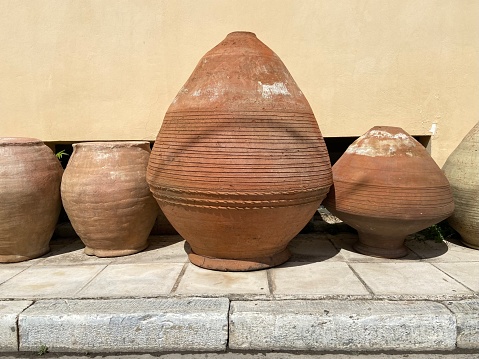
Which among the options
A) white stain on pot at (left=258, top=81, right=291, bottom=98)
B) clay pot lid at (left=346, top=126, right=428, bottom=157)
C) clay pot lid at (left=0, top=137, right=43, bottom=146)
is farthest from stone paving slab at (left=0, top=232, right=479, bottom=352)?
white stain on pot at (left=258, top=81, right=291, bottom=98)

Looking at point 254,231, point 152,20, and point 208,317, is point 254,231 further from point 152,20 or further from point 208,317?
point 152,20

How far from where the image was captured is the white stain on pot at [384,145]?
322 cm

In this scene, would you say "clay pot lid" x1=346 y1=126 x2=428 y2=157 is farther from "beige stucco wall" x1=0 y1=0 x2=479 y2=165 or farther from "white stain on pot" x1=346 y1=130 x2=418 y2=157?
"beige stucco wall" x1=0 y1=0 x2=479 y2=165

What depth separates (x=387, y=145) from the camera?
325 cm

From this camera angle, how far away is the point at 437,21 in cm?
409

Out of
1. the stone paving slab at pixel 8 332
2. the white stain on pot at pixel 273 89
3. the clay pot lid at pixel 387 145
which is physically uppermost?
the white stain on pot at pixel 273 89

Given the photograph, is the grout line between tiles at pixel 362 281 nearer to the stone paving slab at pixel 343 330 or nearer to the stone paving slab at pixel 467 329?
the stone paving slab at pixel 343 330

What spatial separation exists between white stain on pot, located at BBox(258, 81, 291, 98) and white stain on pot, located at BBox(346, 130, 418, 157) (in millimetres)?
935

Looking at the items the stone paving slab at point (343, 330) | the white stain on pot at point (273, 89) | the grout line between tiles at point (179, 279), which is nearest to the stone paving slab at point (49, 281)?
the grout line between tiles at point (179, 279)

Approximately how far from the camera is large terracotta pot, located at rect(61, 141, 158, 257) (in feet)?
11.0

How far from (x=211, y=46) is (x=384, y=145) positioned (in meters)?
2.16

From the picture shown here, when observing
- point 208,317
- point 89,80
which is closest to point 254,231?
point 208,317

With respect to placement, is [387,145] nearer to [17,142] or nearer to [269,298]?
[269,298]

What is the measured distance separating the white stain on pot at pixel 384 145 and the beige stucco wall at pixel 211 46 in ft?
2.89
